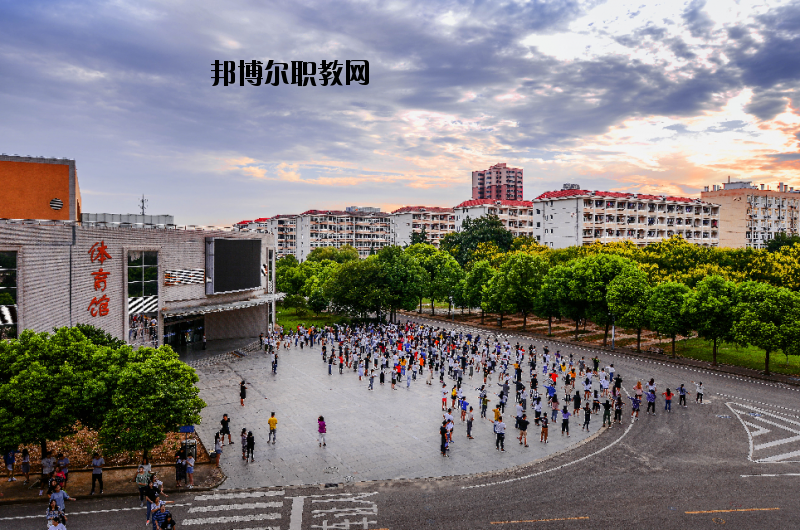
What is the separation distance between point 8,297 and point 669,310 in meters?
40.9

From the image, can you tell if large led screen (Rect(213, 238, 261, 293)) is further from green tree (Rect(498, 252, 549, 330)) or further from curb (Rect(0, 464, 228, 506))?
green tree (Rect(498, 252, 549, 330))

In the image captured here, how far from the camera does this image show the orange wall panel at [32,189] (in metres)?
27.5

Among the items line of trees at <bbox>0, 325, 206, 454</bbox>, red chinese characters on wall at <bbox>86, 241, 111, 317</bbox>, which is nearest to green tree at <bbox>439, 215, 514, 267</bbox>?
red chinese characters on wall at <bbox>86, 241, 111, 317</bbox>

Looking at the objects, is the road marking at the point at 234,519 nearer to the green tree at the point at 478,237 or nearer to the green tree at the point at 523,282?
the green tree at the point at 523,282

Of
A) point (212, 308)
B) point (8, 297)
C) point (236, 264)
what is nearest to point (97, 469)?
point (8, 297)

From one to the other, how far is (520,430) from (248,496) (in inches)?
460

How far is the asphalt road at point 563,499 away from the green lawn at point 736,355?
16643mm

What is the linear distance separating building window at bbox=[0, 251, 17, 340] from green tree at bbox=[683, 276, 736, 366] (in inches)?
1582

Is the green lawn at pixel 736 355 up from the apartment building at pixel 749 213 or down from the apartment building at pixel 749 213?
down

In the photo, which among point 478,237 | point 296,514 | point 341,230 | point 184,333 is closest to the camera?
point 296,514

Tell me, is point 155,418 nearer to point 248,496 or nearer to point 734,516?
point 248,496

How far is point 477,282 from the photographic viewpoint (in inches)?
2365

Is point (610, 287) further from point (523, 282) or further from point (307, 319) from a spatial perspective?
point (307, 319)

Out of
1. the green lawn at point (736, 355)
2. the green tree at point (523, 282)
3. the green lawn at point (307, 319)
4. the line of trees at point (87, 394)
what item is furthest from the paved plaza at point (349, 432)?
the green lawn at point (307, 319)
